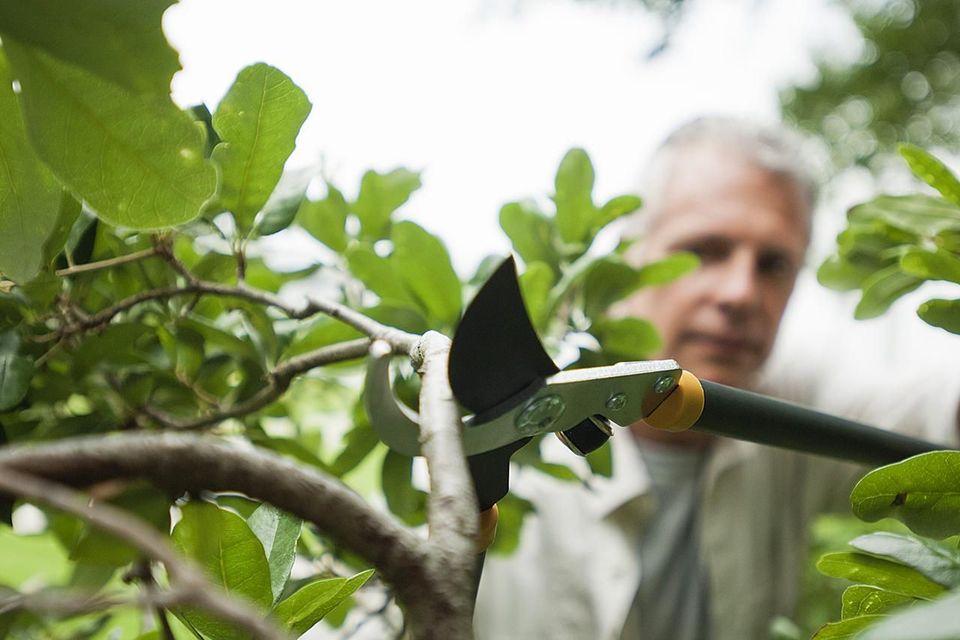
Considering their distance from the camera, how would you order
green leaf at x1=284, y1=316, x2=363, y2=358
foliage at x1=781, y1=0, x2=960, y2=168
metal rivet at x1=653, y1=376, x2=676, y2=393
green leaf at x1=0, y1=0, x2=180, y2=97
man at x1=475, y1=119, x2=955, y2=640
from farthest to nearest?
foliage at x1=781, y1=0, x2=960, y2=168 < man at x1=475, y1=119, x2=955, y2=640 < green leaf at x1=284, y1=316, x2=363, y2=358 < metal rivet at x1=653, y1=376, x2=676, y2=393 < green leaf at x1=0, y1=0, x2=180, y2=97

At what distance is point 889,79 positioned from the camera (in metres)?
2.94

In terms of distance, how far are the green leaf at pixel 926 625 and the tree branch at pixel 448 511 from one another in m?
0.09

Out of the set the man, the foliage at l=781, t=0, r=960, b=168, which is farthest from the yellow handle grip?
the foliage at l=781, t=0, r=960, b=168

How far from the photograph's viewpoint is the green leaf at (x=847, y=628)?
0.30m

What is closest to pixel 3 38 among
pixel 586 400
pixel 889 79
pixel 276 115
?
pixel 276 115

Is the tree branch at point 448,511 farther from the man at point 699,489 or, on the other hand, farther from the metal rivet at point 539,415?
the man at point 699,489

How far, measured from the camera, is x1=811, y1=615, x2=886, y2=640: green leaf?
0.30 metres

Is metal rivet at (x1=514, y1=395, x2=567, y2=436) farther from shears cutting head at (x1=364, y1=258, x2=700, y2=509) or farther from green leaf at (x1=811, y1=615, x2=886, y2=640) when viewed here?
green leaf at (x1=811, y1=615, x2=886, y2=640)

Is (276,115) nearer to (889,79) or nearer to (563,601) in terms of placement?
(563,601)

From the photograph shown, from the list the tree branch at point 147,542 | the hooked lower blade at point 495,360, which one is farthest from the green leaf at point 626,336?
the tree branch at point 147,542

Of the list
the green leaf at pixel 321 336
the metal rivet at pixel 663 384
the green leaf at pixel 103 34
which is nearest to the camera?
the green leaf at pixel 103 34

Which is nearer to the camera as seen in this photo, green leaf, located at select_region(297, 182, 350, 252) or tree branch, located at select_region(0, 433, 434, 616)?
tree branch, located at select_region(0, 433, 434, 616)

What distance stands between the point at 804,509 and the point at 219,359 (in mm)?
1168

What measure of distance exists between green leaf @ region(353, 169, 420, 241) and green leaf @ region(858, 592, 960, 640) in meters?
0.49
